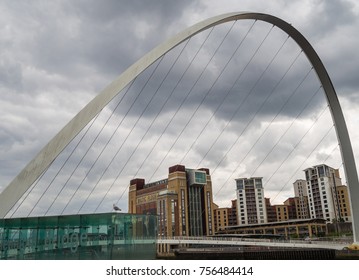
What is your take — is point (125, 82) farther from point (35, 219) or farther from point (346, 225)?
point (346, 225)

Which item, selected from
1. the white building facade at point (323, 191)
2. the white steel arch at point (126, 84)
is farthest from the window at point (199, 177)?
the white steel arch at point (126, 84)

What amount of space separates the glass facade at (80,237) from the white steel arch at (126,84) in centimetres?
91

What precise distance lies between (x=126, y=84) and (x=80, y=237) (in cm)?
578

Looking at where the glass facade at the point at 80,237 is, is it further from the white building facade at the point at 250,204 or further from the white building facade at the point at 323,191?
the white building facade at the point at 250,204

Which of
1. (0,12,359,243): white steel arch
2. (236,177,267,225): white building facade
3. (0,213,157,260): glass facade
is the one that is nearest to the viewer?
(0,213,157,260): glass facade

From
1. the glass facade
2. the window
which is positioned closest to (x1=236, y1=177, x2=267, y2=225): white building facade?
the window

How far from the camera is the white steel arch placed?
496 inches

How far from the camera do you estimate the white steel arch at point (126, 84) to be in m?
12.6

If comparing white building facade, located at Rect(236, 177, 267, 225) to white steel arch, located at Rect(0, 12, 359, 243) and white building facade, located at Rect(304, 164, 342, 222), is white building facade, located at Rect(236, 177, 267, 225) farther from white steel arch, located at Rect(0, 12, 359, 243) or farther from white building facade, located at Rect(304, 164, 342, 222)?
white steel arch, located at Rect(0, 12, 359, 243)

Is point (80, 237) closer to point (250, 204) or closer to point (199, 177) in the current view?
point (199, 177)

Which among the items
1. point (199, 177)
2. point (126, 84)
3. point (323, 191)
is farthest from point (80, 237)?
point (323, 191)

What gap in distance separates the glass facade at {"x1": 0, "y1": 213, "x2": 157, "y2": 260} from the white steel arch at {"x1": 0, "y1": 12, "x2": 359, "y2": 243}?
91 centimetres

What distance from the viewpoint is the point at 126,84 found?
48.3ft

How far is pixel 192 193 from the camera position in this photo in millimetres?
95875
